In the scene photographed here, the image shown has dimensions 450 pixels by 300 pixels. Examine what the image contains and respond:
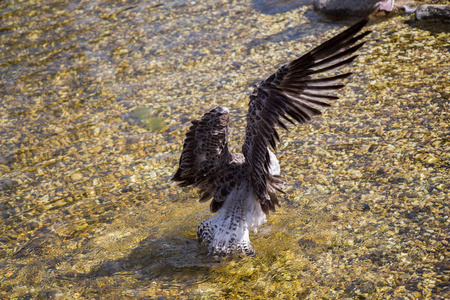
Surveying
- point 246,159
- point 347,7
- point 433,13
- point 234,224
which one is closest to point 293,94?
point 246,159

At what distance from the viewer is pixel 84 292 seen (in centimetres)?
448

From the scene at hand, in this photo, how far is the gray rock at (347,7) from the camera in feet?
29.4

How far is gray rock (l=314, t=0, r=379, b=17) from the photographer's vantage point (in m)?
8.97

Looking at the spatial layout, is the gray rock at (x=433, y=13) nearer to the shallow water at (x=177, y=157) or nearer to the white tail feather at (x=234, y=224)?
the shallow water at (x=177, y=157)

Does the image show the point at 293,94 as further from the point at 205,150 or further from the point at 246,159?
the point at 205,150

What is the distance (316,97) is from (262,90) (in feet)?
1.58

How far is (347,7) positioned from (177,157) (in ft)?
17.1

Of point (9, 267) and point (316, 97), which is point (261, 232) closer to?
point (316, 97)

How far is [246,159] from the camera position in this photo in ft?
14.5

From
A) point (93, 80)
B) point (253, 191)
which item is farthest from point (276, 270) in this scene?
point (93, 80)

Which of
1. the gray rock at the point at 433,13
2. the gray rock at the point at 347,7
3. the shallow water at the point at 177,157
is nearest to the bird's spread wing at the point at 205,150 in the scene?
the shallow water at the point at 177,157

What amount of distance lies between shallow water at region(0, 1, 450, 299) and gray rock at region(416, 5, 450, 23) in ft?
1.27

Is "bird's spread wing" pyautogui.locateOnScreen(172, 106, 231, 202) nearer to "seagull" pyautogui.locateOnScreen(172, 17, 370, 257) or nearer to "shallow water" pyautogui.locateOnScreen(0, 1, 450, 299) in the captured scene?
"seagull" pyautogui.locateOnScreen(172, 17, 370, 257)

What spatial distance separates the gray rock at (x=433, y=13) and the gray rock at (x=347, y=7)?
37.2 inches
